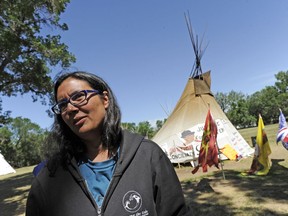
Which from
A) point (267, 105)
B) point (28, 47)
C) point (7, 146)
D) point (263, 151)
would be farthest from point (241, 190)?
point (267, 105)

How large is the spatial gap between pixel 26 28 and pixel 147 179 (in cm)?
1169

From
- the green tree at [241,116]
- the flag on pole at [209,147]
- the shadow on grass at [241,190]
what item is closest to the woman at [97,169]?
the shadow on grass at [241,190]

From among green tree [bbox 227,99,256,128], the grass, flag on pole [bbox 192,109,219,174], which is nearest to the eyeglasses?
the grass

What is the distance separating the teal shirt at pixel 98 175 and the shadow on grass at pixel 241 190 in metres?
4.01

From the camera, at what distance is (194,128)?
40.8ft

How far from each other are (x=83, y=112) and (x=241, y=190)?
6.27 m

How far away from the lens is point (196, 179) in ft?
29.6

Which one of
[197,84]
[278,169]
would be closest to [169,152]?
[197,84]

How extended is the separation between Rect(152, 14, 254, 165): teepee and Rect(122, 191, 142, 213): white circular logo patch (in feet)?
34.6

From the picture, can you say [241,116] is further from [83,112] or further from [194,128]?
[83,112]

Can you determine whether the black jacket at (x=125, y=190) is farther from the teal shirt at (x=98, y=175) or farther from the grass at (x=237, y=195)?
the grass at (x=237, y=195)

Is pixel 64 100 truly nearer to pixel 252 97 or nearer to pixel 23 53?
pixel 23 53

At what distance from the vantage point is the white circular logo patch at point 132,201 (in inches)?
53.6

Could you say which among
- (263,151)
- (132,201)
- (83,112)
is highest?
(83,112)
